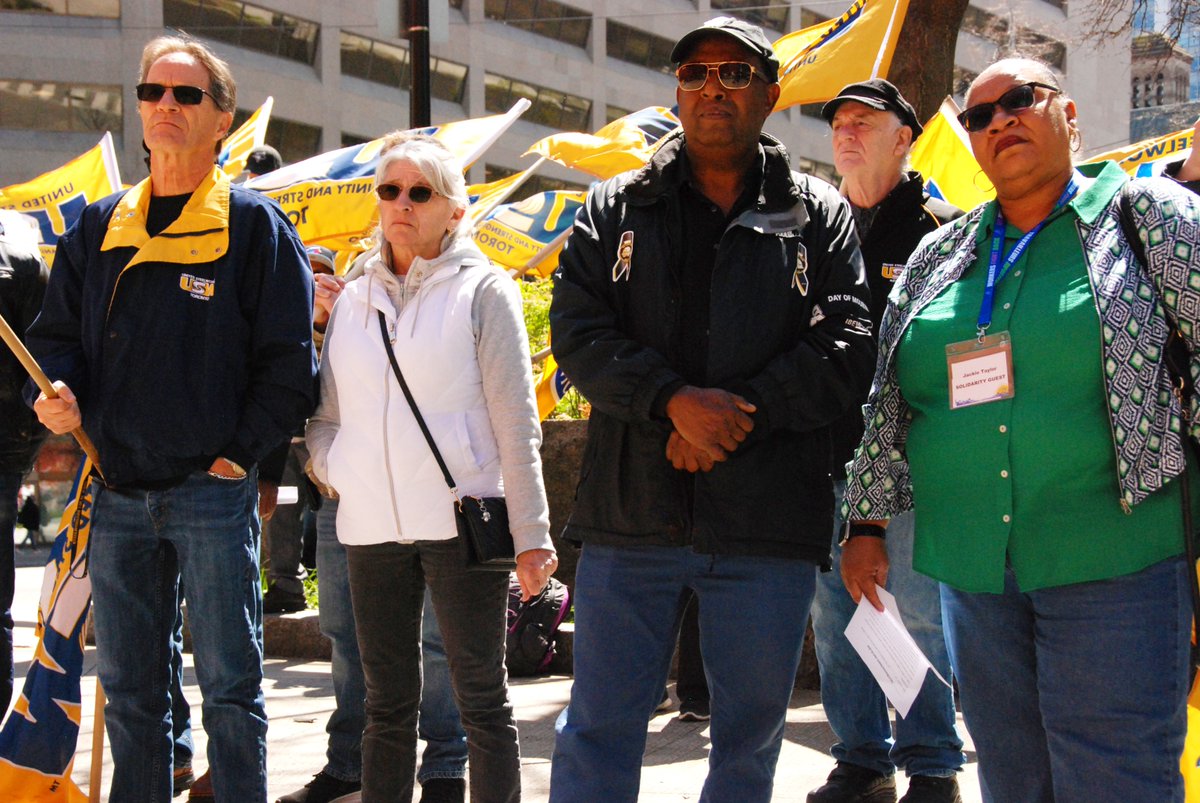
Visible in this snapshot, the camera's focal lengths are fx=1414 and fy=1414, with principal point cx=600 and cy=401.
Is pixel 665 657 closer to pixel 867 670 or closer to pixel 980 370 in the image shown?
pixel 980 370

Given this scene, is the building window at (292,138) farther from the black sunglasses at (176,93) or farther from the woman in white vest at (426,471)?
the woman in white vest at (426,471)

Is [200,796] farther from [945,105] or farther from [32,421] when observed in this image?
[945,105]

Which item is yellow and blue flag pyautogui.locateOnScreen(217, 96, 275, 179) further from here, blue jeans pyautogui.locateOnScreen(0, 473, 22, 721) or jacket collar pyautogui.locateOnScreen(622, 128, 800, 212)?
jacket collar pyautogui.locateOnScreen(622, 128, 800, 212)

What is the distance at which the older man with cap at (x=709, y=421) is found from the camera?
10.9 ft

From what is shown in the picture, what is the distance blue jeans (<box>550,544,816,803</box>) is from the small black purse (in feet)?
1.46

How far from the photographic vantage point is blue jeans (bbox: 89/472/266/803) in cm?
386

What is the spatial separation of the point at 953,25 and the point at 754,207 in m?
5.01

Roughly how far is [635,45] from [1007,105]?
46720 millimetres

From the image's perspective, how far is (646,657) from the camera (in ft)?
11.2

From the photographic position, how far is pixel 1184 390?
2.99 meters

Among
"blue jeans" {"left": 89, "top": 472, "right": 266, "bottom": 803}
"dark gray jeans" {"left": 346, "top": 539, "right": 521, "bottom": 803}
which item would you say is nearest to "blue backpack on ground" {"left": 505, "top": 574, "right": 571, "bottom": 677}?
"dark gray jeans" {"left": 346, "top": 539, "right": 521, "bottom": 803}

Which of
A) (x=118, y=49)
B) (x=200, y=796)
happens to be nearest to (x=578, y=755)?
(x=200, y=796)

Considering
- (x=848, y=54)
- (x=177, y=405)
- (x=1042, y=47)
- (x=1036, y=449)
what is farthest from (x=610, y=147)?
(x=1042, y=47)

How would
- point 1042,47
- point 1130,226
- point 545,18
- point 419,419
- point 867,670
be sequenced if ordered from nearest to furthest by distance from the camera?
point 1130,226
point 419,419
point 867,670
point 1042,47
point 545,18
